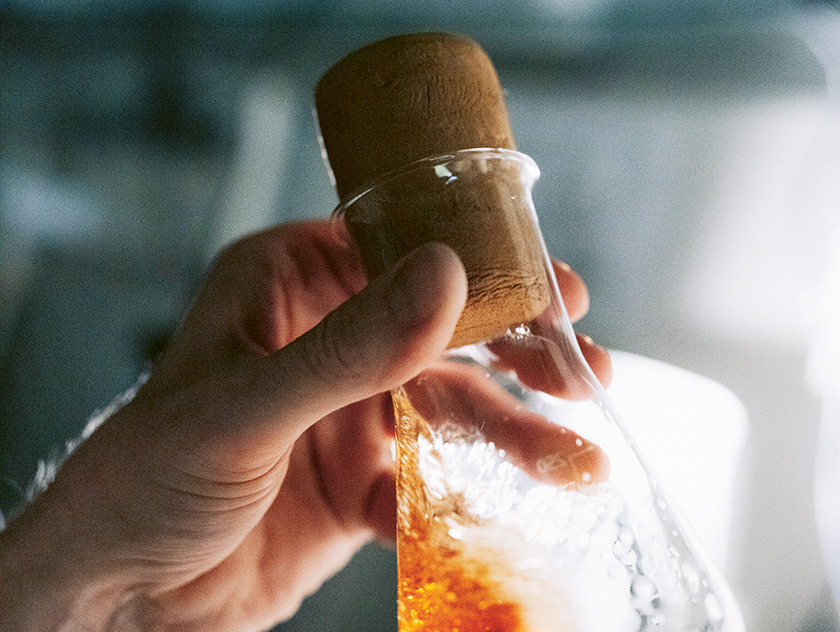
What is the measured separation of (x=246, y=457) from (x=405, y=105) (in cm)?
21

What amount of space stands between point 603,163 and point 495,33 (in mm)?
213

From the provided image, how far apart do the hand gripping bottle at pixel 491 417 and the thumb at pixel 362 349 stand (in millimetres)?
30

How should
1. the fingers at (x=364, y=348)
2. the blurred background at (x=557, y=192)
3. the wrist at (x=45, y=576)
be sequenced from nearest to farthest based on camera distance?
the fingers at (x=364, y=348)
the wrist at (x=45, y=576)
the blurred background at (x=557, y=192)

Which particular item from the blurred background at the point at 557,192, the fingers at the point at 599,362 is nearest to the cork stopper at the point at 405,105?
the fingers at the point at 599,362

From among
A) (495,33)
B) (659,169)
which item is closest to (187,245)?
(495,33)

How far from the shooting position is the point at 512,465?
329 millimetres

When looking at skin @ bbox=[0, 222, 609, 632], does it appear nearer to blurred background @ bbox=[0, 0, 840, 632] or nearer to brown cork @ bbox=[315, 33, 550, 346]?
brown cork @ bbox=[315, 33, 550, 346]

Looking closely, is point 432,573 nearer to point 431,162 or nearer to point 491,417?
point 491,417

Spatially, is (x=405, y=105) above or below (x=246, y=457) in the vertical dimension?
above

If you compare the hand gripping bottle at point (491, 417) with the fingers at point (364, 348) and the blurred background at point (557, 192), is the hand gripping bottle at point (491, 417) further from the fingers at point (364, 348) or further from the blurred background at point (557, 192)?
the blurred background at point (557, 192)

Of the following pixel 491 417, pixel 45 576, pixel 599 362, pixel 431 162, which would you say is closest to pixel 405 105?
pixel 431 162

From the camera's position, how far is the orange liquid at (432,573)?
0.31m

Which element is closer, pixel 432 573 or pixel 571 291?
pixel 432 573

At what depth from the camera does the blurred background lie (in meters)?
0.76
